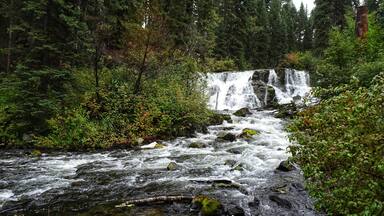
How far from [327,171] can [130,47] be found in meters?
15.4

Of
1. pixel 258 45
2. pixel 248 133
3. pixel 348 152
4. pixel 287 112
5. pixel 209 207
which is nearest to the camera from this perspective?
pixel 348 152

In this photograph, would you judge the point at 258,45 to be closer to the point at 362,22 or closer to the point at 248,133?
the point at 362,22

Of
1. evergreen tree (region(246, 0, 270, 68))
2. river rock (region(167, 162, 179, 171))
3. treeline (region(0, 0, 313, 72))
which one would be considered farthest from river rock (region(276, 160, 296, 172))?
evergreen tree (region(246, 0, 270, 68))

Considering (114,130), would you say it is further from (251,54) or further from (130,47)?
(251,54)

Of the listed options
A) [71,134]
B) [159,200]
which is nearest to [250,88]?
[71,134]

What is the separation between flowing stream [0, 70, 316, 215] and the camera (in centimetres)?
782

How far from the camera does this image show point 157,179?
10141mm

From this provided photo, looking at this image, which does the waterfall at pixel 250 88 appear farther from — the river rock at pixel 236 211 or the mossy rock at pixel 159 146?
the river rock at pixel 236 211

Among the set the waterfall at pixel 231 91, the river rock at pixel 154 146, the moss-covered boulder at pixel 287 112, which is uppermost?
the waterfall at pixel 231 91

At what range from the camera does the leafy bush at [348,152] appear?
4.14 meters

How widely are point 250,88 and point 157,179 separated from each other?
22.0 meters

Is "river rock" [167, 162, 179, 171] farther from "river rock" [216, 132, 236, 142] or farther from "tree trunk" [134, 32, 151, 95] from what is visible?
"tree trunk" [134, 32, 151, 95]

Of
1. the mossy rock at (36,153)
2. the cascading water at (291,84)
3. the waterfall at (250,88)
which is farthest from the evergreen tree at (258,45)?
the mossy rock at (36,153)

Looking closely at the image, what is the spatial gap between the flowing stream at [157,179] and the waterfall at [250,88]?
12.9 meters
